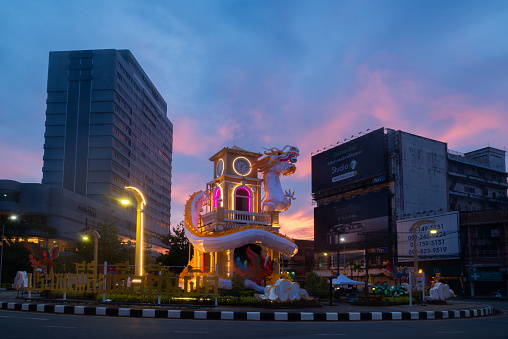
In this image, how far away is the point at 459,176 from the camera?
64.9 meters

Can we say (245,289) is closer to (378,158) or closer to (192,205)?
(192,205)

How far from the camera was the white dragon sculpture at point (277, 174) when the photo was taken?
25.9 meters

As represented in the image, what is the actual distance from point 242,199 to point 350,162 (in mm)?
42802

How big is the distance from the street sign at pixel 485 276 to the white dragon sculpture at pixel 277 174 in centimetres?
3219

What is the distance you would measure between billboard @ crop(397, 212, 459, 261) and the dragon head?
27.7 m

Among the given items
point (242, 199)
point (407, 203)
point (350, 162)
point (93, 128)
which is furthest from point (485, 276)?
point (93, 128)

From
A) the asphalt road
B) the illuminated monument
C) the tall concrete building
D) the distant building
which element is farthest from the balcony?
the tall concrete building

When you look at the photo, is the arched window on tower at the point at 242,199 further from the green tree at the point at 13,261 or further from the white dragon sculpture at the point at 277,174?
the green tree at the point at 13,261

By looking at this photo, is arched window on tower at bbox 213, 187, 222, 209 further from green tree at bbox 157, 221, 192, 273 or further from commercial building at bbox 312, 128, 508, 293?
commercial building at bbox 312, 128, 508, 293

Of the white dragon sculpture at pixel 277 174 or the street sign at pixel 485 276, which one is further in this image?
the street sign at pixel 485 276

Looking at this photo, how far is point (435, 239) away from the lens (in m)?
53.1

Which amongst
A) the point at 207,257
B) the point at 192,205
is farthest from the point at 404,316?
the point at 192,205

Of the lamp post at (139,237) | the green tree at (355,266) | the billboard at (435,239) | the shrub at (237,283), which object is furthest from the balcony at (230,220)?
the green tree at (355,266)

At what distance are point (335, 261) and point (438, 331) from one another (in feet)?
192
